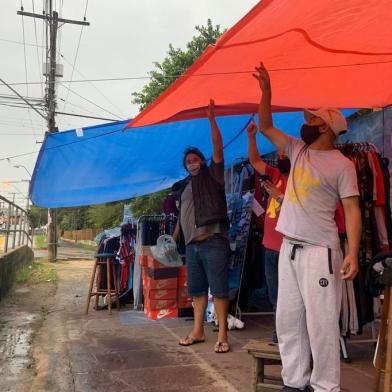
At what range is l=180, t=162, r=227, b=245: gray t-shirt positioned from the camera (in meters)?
4.52

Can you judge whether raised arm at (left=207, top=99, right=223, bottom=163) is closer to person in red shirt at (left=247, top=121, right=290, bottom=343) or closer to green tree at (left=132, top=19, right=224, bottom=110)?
person in red shirt at (left=247, top=121, right=290, bottom=343)

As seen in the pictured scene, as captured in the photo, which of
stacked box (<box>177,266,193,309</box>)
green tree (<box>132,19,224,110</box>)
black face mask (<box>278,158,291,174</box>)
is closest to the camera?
black face mask (<box>278,158,291,174</box>)

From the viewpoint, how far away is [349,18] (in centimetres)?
298

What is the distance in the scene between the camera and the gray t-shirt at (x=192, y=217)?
178 inches

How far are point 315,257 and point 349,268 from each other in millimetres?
188

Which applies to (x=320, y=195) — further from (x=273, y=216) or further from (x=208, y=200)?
(x=208, y=200)

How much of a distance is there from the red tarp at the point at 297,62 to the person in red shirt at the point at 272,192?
47 cm

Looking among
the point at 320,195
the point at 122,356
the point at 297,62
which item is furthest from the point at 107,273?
the point at 320,195

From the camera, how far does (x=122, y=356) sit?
14.7ft

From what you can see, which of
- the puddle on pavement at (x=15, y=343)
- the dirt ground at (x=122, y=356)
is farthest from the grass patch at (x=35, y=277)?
the dirt ground at (x=122, y=356)

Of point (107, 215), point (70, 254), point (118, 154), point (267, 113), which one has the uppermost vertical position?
point (107, 215)

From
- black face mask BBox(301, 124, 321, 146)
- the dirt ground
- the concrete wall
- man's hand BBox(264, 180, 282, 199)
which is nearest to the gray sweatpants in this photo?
black face mask BBox(301, 124, 321, 146)

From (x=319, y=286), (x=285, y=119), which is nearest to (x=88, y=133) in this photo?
(x=285, y=119)

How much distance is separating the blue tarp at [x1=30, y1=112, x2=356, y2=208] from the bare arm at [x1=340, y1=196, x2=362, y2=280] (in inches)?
119
